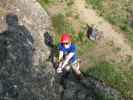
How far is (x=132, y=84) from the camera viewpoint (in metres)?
16.6

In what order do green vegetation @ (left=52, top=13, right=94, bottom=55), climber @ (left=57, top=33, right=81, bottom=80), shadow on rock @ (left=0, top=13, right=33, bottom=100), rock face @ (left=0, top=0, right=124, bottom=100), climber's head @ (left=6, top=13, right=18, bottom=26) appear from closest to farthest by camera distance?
1. shadow on rock @ (left=0, top=13, right=33, bottom=100)
2. rock face @ (left=0, top=0, right=124, bottom=100)
3. climber @ (left=57, top=33, right=81, bottom=80)
4. climber's head @ (left=6, top=13, right=18, bottom=26)
5. green vegetation @ (left=52, top=13, right=94, bottom=55)

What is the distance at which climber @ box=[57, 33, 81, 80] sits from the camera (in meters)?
15.6

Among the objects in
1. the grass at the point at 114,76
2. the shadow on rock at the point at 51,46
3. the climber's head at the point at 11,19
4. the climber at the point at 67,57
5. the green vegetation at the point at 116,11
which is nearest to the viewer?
the climber at the point at 67,57

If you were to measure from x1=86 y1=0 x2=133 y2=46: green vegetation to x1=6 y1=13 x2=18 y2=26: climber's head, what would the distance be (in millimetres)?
5364

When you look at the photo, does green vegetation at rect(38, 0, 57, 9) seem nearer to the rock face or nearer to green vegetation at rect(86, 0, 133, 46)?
the rock face

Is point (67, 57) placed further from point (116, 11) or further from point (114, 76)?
point (116, 11)

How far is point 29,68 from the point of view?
1550 centimetres

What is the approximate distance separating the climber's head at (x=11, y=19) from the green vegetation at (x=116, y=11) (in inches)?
211

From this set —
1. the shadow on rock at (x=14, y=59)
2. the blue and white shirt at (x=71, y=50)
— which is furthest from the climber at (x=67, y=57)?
the shadow on rock at (x=14, y=59)

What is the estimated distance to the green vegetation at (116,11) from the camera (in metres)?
20.3

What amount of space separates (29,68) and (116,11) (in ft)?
24.9

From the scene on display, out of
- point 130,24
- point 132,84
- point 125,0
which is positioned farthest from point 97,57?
point 125,0

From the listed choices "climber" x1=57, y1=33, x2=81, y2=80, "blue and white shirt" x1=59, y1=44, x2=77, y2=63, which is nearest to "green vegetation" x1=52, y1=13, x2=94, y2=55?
"climber" x1=57, y1=33, x2=81, y2=80

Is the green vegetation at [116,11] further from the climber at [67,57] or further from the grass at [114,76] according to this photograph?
the climber at [67,57]
